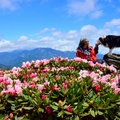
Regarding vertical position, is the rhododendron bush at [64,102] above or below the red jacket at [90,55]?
below

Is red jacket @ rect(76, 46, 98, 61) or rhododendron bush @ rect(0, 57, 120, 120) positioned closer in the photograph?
rhododendron bush @ rect(0, 57, 120, 120)

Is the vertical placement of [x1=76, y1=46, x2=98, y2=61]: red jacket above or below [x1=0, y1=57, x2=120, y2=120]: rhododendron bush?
above

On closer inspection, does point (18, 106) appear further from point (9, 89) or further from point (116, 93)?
point (116, 93)

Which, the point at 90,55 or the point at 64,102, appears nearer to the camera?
the point at 64,102

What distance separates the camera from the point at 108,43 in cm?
1620

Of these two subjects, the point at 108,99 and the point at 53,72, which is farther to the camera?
the point at 53,72

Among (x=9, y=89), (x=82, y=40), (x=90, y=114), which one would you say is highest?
(x=82, y=40)

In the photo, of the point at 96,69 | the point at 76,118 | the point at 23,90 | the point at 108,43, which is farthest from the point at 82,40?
the point at 76,118

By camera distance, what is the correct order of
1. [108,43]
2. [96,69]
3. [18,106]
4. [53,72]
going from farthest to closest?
[108,43]
[96,69]
[53,72]
[18,106]

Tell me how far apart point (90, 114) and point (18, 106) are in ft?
5.03

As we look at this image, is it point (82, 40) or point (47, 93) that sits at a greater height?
point (82, 40)

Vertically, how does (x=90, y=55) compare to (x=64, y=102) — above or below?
above

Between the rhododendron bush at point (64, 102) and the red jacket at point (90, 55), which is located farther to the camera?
the red jacket at point (90, 55)

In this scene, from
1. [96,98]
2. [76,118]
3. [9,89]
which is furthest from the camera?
[9,89]
